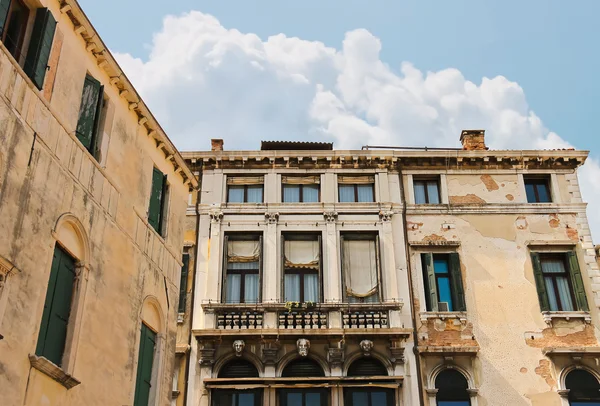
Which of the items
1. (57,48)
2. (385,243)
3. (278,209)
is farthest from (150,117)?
(385,243)

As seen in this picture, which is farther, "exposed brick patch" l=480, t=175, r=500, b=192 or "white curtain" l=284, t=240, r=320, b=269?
"exposed brick patch" l=480, t=175, r=500, b=192

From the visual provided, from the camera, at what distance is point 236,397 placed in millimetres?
19594

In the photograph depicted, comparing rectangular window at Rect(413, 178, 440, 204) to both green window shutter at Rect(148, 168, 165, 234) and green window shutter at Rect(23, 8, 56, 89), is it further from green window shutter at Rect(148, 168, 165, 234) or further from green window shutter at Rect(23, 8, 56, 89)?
green window shutter at Rect(23, 8, 56, 89)

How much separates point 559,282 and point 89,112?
15.4m

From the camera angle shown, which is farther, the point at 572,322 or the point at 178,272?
the point at 572,322

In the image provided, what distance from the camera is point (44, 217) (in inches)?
408

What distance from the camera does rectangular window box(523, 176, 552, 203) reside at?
23.1 metres

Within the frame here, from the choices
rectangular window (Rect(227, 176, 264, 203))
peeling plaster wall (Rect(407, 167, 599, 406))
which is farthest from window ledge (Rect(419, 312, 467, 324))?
rectangular window (Rect(227, 176, 264, 203))

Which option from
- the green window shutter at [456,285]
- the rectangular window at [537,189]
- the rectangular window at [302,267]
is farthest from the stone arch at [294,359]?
the rectangular window at [537,189]

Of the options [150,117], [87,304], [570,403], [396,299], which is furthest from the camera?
[396,299]

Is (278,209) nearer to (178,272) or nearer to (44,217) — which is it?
(178,272)

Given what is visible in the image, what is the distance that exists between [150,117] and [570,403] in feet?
45.5

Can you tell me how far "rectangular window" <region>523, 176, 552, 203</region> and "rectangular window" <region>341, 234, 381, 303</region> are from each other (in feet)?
18.1

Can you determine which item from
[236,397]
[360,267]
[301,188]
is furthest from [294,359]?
[301,188]
